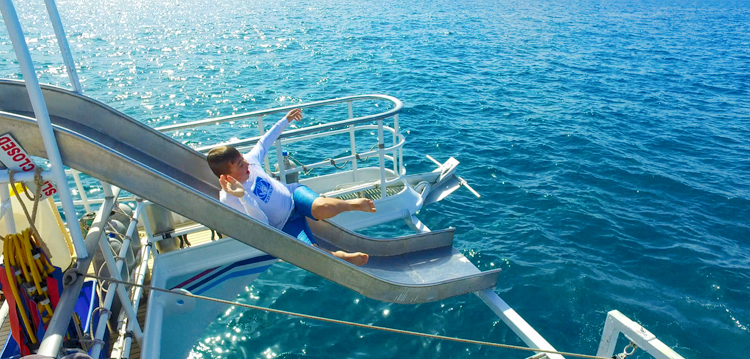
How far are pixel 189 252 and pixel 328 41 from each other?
2461 cm

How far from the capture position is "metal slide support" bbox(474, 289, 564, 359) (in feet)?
17.9

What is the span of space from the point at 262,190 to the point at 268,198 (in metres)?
0.11

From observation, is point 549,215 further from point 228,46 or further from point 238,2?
point 238,2

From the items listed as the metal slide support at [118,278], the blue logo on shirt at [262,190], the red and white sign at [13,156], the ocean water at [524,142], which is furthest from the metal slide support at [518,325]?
the red and white sign at [13,156]

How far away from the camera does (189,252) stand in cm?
644

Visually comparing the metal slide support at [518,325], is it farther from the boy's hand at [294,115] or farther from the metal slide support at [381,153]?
the boy's hand at [294,115]

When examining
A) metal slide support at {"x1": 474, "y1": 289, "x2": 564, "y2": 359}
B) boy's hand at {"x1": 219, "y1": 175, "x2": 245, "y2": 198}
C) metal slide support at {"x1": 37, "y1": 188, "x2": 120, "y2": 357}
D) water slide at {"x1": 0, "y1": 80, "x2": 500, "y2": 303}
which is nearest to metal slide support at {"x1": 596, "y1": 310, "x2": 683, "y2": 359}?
metal slide support at {"x1": 474, "y1": 289, "x2": 564, "y2": 359}

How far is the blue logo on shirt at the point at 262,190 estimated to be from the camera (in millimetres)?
5332

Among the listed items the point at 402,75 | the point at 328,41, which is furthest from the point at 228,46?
the point at 402,75

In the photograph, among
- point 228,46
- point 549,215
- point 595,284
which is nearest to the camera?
point 595,284

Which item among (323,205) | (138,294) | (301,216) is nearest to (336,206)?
(323,205)

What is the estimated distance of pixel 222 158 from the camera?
200 inches

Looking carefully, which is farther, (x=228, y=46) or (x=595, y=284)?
(x=228, y=46)

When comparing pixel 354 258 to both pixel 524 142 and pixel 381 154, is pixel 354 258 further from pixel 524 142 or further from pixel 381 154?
pixel 524 142
